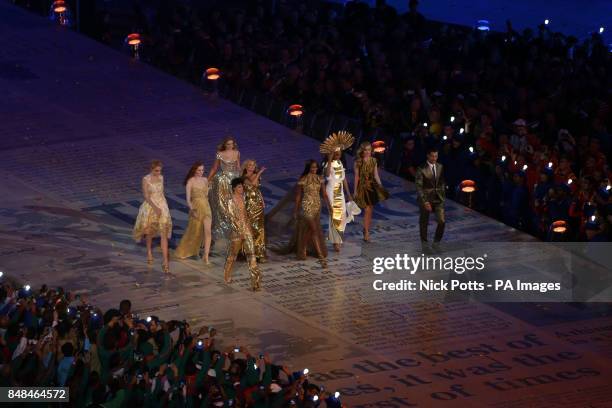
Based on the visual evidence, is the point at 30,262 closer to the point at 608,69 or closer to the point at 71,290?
the point at 71,290

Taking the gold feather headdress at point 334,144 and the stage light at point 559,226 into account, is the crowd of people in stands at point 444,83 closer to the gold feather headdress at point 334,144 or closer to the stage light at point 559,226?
the stage light at point 559,226

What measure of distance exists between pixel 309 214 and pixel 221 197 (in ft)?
3.80

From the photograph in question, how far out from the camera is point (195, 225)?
2284 cm

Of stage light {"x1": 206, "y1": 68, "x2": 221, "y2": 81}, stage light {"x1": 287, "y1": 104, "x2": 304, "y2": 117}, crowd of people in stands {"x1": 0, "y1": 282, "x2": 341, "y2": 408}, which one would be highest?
stage light {"x1": 206, "y1": 68, "x2": 221, "y2": 81}

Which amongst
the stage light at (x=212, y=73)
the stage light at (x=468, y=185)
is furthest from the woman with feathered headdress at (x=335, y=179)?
the stage light at (x=212, y=73)

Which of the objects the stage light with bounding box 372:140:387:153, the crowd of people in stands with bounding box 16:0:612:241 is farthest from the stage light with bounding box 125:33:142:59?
the stage light with bounding box 372:140:387:153

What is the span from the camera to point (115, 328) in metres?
17.8

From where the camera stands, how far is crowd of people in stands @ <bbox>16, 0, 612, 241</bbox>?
2420 cm

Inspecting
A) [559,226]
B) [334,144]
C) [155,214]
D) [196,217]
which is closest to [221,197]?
[196,217]

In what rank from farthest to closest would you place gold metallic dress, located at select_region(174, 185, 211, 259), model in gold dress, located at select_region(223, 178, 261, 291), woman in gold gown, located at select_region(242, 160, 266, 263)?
gold metallic dress, located at select_region(174, 185, 211, 259) < woman in gold gown, located at select_region(242, 160, 266, 263) < model in gold dress, located at select_region(223, 178, 261, 291)

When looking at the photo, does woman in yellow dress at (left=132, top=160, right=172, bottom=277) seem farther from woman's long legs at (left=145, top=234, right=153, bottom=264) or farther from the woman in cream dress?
the woman in cream dress

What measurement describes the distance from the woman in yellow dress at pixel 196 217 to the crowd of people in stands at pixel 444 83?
3872 millimetres

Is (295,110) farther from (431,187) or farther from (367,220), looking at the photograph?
(431,187)

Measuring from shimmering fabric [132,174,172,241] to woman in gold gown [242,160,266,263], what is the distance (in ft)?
3.45
